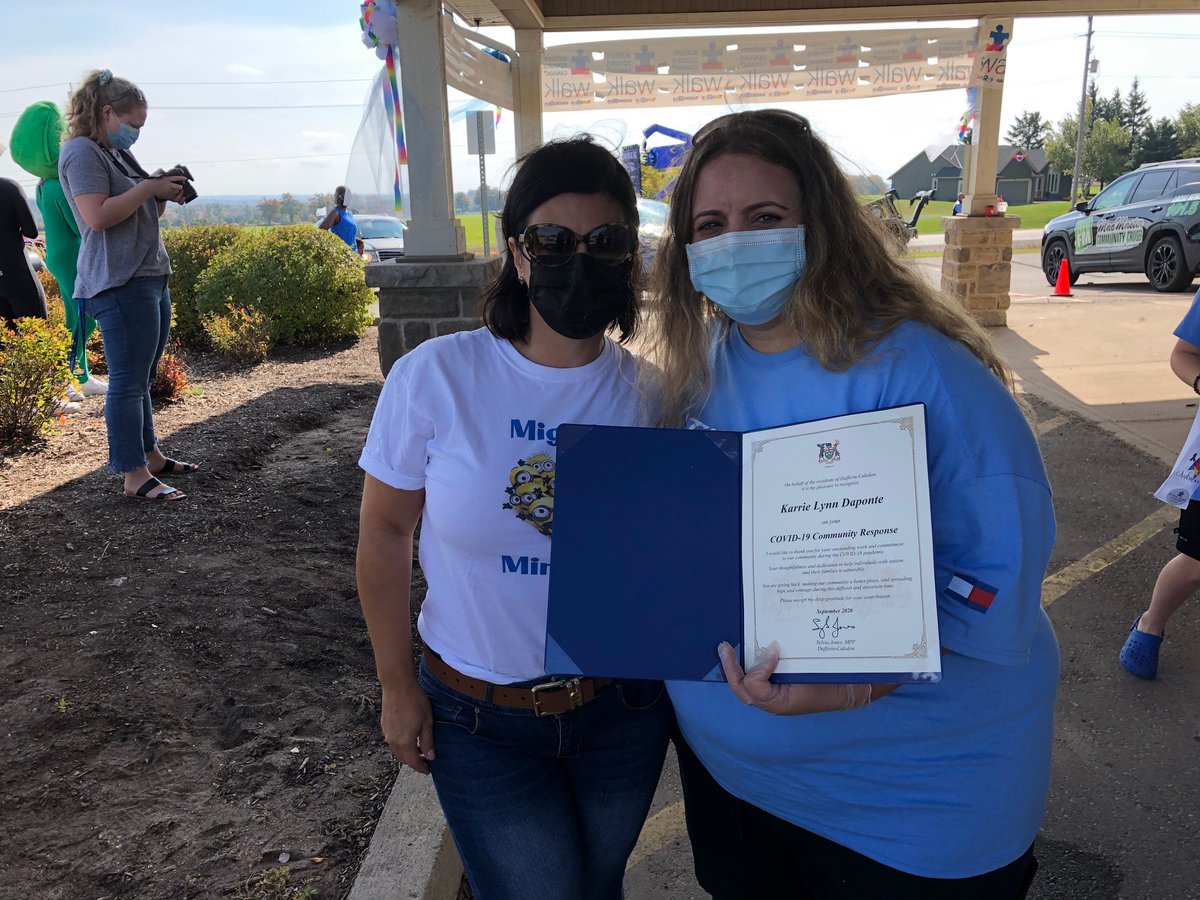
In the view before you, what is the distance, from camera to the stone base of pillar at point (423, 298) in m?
5.40

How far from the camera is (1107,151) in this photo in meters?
75.1

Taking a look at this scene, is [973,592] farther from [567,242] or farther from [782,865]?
[567,242]

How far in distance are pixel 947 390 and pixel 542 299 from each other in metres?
0.80

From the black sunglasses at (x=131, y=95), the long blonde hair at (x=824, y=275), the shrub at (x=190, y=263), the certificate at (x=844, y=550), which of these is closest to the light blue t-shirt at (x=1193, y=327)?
the long blonde hair at (x=824, y=275)

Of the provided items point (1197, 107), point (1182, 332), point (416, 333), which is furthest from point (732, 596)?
point (1197, 107)

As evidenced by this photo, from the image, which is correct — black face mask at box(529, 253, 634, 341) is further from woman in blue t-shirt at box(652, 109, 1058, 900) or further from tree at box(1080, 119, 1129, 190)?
tree at box(1080, 119, 1129, 190)

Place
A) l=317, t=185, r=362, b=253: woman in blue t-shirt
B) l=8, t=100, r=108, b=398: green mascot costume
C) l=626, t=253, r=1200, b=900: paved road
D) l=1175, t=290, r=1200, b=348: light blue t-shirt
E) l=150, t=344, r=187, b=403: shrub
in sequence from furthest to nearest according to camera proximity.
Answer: l=317, t=185, r=362, b=253: woman in blue t-shirt, l=150, t=344, r=187, b=403: shrub, l=8, t=100, r=108, b=398: green mascot costume, l=1175, t=290, r=1200, b=348: light blue t-shirt, l=626, t=253, r=1200, b=900: paved road

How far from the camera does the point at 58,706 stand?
118 inches

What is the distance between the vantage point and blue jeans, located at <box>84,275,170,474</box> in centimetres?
479

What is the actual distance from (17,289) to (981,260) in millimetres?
10087

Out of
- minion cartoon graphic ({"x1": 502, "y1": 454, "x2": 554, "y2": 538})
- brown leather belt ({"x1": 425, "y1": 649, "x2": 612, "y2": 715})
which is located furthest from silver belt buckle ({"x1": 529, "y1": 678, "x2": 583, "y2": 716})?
minion cartoon graphic ({"x1": 502, "y1": 454, "x2": 554, "y2": 538})

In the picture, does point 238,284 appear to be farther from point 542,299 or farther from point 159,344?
point 542,299

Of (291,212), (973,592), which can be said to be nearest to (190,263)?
(973,592)

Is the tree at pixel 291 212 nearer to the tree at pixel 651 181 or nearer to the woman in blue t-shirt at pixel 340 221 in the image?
the woman in blue t-shirt at pixel 340 221
